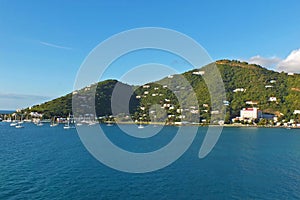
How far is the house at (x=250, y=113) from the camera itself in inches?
3029

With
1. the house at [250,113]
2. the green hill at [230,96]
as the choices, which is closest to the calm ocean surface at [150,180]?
the green hill at [230,96]

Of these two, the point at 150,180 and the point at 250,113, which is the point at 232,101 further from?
the point at 150,180

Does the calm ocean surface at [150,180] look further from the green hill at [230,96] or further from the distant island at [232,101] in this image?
the distant island at [232,101]

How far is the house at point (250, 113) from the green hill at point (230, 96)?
3.33m

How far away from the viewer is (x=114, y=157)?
2338 centimetres

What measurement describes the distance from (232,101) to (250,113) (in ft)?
36.4

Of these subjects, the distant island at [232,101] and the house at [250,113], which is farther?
the distant island at [232,101]

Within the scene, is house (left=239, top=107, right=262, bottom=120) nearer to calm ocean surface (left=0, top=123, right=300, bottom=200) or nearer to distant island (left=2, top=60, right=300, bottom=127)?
distant island (left=2, top=60, right=300, bottom=127)

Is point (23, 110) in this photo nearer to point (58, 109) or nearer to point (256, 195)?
point (58, 109)

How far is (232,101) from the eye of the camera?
8788 centimetres

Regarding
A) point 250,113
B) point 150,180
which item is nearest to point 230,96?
point 250,113

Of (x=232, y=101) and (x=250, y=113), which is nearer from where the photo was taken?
(x=250, y=113)

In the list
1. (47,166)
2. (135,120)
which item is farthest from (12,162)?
(135,120)

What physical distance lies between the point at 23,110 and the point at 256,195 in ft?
330
